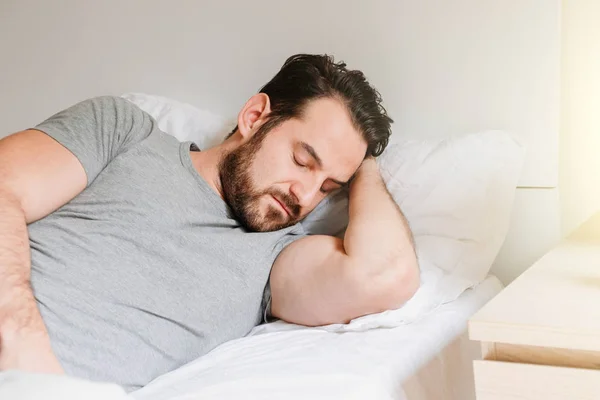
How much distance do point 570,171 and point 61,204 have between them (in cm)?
100

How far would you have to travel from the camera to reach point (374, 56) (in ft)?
5.32

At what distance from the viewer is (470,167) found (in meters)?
1.42

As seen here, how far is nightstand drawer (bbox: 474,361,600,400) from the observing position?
80cm

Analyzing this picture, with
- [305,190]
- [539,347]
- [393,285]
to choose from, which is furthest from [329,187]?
[539,347]

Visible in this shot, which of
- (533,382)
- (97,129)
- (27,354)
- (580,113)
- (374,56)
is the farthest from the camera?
(374,56)

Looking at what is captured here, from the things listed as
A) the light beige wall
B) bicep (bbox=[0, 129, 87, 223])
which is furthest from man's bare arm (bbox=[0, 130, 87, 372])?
the light beige wall

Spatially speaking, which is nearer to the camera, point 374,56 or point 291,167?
point 291,167

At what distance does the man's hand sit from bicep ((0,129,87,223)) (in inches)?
10.8

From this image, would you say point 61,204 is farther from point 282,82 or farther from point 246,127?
point 282,82

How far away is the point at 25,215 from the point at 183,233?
26 cm

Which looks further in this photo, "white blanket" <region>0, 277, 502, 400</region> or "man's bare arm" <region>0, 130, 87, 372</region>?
"man's bare arm" <region>0, 130, 87, 372</region>

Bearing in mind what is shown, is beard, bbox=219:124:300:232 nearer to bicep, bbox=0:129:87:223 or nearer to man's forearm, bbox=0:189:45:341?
bicep, bbox=0:129:87:223

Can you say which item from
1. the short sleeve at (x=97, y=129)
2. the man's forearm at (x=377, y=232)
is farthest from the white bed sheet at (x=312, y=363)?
the short sleeve at (x=97, y=129)

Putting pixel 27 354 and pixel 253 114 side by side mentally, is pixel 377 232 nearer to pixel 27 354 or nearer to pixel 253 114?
pixel 253 114
